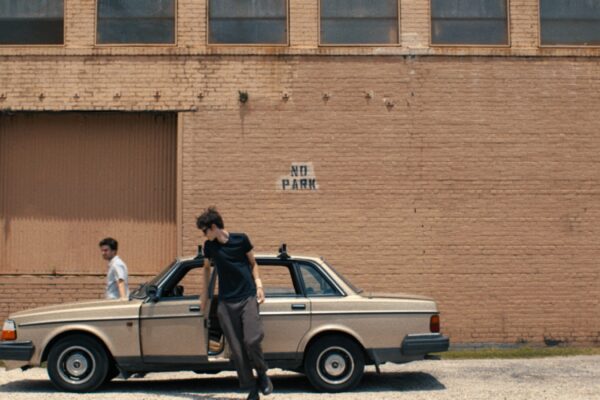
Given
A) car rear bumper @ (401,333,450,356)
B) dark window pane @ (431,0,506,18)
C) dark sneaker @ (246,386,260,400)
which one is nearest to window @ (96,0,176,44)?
dark window pane @ (431,0,506,18)

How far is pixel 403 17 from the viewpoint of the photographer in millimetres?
13312

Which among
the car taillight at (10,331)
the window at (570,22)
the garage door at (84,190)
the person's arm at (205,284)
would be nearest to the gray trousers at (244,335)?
the person's arm at (205,284)

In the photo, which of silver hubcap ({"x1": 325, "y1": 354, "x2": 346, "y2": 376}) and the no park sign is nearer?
silver hubcap ({"x1": 325, "y1": 354, "x2": 346, "y2": 376})

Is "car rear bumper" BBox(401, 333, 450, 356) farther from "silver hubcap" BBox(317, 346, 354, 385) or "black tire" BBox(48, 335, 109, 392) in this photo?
"black tire" BBox(48, 335, 109, 392)

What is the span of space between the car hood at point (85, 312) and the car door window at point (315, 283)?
1.80m

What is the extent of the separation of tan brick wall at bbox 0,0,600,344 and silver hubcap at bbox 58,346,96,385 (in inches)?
163

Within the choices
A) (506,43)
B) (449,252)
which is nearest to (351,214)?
(449,252)

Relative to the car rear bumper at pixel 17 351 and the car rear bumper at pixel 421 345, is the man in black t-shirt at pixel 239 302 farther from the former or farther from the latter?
the car rear bumper at pixel 17 351

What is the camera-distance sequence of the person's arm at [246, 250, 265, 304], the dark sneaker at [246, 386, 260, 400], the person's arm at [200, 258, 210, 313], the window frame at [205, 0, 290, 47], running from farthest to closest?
the window frame at [205, 0, 290, 47], the person's arm at [200, 258, 210, 313], the person's arm at [246, 250, 265, 304], the dark sneaker at [246, 386, 260, 400]

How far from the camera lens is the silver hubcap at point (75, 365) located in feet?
28.8

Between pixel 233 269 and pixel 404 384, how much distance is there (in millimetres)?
2674

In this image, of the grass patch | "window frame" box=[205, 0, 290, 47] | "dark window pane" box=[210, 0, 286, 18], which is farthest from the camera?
"dark window pane" box=[210, 0, 286, 18]

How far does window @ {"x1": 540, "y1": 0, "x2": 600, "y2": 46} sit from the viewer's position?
44.0 ft

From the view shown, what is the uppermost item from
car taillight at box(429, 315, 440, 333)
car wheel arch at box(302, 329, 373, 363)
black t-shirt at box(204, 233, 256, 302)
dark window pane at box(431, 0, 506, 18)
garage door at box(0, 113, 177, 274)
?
dark window pane at box(431, 0, 506, 18)
